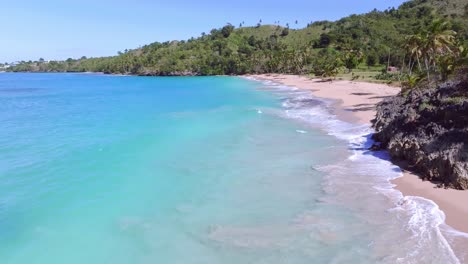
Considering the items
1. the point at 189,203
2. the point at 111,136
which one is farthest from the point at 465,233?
the point at 111,136

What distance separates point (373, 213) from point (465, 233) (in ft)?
10.3

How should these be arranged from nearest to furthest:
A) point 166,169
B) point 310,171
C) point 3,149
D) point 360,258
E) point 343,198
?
point 360,258 → point 343,198 → point 310,171 → point 166,169 → point 3,149

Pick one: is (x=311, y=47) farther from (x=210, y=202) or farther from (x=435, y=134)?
(x=210, y=202)

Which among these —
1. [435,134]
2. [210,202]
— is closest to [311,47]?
[435,134]

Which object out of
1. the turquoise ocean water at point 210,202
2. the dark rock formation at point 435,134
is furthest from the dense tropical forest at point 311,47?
the turquoise ocean water at point 210,202

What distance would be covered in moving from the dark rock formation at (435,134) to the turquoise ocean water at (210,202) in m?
1.45

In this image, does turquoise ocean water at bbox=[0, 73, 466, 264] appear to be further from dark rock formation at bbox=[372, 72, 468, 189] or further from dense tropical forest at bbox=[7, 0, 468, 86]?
dense tropical forest at bbox=[7, 0, 468, 86]

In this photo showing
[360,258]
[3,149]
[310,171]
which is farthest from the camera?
[3,149]

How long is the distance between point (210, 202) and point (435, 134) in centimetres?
1173

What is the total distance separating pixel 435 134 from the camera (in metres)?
19.5

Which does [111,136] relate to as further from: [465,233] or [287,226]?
Result: [465,233]

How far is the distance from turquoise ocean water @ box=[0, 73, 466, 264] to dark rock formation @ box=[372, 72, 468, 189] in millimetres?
1453

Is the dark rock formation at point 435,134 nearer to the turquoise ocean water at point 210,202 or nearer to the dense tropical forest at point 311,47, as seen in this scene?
the turquoise ocean water at point 210,202

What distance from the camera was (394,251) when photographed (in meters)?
11.9
